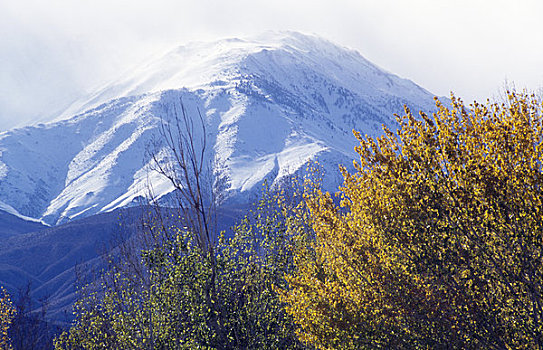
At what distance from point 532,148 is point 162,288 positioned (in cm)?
1326

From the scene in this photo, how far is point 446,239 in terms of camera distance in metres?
12.0

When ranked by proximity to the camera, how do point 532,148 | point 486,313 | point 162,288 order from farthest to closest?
point 162,288 < point 486,313 < point 532,148

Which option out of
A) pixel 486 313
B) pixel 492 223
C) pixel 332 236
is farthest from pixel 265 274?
pixel 492 223

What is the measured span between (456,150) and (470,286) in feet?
10.0

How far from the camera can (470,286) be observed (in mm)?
12055

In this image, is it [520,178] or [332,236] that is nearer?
[520,178]

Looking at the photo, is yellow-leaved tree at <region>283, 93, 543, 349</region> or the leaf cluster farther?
the leaf cluster

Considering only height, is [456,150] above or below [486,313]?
above

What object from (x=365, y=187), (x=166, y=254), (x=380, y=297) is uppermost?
(x=166, y=254)

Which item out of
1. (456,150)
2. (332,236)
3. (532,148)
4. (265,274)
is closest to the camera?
(532,148)

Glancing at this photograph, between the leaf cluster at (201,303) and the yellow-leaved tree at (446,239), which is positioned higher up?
the leaf cluster at (201,303)

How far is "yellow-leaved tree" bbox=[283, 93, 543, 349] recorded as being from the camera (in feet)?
35.6

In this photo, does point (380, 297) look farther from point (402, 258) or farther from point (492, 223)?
point (492, 223)

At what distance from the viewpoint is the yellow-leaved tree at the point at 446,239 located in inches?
427
